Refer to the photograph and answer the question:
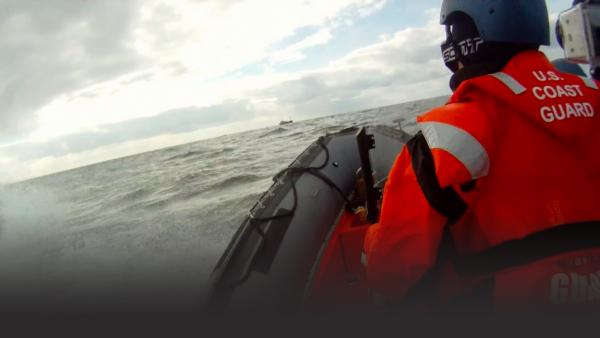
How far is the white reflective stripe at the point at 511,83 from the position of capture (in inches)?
43.1

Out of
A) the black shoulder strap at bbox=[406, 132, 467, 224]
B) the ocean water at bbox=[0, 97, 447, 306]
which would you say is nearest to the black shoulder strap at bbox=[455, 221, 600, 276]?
the black shoulder strap at bbox=[406, 132, 467, 224]

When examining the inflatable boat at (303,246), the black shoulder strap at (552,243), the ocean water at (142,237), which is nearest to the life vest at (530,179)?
the black shoulder strap at (552,243)

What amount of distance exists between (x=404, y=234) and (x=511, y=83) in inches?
20.8

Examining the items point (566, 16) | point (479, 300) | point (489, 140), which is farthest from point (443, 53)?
point (479, 300)

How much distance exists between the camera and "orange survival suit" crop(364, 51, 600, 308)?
1065 millimetres

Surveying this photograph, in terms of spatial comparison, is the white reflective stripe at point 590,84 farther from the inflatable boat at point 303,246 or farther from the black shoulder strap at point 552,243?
the inflatable boat at point 303,246

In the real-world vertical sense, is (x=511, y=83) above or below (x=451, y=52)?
below

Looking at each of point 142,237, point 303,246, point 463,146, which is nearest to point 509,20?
point 463,146

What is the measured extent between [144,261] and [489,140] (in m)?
5.40

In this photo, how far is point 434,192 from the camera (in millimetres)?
1102

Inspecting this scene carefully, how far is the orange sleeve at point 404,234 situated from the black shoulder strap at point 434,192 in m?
0.03

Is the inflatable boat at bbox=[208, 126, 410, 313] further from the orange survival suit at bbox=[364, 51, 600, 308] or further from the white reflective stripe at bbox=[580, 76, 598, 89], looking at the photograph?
the white reflective stripe at bbox=[580, 76, 598, 89]

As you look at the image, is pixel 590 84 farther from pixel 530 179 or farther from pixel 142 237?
pixel 142 237

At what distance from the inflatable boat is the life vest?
3.03ft
